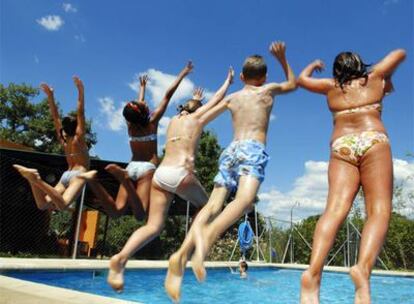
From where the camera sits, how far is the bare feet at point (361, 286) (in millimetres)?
→ 2580

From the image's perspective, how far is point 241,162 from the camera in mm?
3459

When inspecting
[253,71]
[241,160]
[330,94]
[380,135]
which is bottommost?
[241,160]

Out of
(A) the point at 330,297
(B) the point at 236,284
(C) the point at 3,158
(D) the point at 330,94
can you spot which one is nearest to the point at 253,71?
(D) the point at 330,94

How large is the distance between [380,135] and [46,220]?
48.2 feet

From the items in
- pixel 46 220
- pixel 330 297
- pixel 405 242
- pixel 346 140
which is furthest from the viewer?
pixel 405 242

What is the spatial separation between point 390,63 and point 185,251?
2.18m

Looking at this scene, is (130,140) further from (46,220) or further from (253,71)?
(46,220)

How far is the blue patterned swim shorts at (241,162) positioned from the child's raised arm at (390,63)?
109 centimetres

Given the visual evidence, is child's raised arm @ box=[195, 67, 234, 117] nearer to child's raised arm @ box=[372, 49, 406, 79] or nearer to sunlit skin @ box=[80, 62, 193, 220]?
sunlit skin @ box=[80, 62, 193, 220]

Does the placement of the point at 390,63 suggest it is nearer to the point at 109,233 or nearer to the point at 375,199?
the point at 375,199

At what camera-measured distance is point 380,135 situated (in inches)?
122

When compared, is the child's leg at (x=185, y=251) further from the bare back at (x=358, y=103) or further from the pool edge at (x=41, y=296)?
the pool edge at (x=41, y=296)

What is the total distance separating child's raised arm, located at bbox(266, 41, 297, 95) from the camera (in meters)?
3.78

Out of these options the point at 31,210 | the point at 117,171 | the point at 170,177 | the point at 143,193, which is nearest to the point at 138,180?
the point at 143,193
